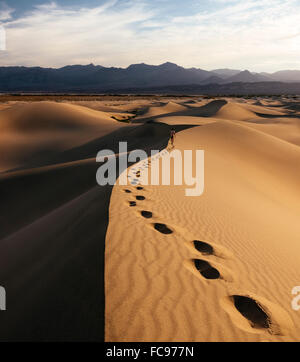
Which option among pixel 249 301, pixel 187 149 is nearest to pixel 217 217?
pixel 249 301

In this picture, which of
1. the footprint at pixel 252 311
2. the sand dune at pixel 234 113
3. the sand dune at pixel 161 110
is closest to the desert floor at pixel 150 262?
the footprint at pixel 252 311

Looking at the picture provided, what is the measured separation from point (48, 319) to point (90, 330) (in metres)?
0.64

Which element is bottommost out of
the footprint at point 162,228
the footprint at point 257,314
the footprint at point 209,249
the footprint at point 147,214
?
the footprint at point 257,314

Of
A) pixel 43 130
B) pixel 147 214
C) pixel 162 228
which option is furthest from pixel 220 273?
pixel 43 130

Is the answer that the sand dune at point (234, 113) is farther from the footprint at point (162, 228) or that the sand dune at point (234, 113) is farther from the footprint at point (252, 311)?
the footprint at point (252, 311)

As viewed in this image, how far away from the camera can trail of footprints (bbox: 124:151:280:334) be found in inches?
118

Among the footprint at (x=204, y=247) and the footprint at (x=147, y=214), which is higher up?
the footprint at (x=147, y=214)

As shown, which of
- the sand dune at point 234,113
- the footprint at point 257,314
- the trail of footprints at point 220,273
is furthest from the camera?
the sand dune at point 234,113

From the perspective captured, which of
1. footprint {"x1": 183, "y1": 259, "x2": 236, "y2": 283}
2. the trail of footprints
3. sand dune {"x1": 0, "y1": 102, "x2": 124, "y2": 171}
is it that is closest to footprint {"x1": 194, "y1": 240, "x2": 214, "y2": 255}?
the trail of footprints

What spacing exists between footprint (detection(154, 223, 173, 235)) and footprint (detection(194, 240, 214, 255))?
1.63 feet

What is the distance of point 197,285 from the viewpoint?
10.9ft

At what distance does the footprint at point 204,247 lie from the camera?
4.25m

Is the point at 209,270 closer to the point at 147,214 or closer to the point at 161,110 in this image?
the point at 147,214

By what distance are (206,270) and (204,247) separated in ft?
2.25
